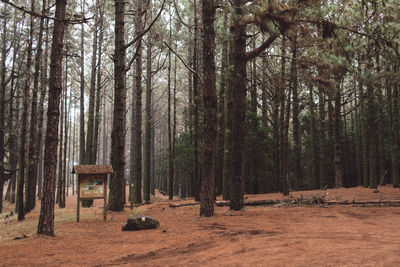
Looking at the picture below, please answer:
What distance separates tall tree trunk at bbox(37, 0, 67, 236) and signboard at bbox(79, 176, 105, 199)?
2.22m

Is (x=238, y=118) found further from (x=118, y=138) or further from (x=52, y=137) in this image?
(x=52, y=137)

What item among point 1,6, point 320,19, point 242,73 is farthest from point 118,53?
point 1,6

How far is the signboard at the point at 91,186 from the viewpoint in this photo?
9094 millimetres

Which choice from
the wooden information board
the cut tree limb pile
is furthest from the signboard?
the cut tree limb pile

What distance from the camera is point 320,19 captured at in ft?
28.5

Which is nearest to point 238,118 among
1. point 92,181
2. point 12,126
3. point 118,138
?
point 118,138

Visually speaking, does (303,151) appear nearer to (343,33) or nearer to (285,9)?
(343,33)

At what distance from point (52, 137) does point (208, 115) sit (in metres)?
4.05

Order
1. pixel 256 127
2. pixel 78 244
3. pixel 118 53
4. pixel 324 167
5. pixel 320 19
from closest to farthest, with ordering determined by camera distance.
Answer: pixel 78 244 < pixel 320 19 < pixel 118 53 < pixel 256 127 < pixel 324 167

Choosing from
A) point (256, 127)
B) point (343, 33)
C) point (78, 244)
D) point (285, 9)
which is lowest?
point (78, 244)

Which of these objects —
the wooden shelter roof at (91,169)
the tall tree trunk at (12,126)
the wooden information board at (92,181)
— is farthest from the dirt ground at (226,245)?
the tall tree trunk at (12,126)

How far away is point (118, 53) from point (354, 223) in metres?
9.55

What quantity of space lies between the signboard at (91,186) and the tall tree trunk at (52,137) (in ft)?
7.29

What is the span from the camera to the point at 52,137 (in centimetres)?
698
